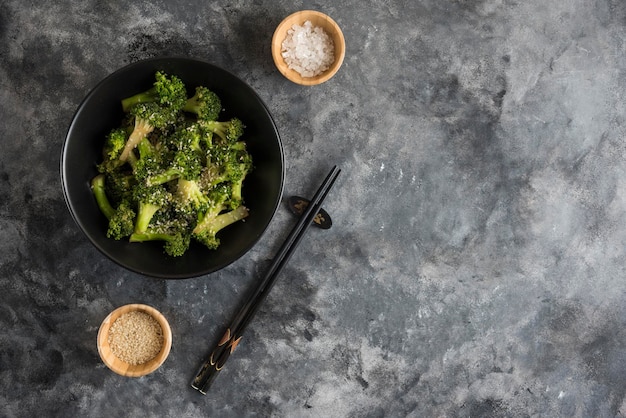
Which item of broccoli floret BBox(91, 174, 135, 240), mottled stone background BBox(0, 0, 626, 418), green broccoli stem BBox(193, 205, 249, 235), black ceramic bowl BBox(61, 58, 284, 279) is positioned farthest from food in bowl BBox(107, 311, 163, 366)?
green broccoli stem BBox(193, 205, 249, 235)

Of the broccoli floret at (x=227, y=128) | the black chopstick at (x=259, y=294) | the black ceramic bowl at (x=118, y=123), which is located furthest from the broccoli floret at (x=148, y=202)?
the black chopstick at (x=259, y=294)

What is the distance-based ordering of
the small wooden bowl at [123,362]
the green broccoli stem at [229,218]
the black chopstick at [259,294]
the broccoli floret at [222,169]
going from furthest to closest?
the black chopstick at [259,294], the small wooden bowl at [123,362], the green broccoli stem at [229,218], the broccoli floret at [222,169]

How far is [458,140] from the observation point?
3.57 metres

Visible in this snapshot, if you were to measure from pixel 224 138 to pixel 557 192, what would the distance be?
2.01 m

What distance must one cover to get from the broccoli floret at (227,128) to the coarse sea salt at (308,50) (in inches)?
18.9

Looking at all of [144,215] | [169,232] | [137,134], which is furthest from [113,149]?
[169,232]

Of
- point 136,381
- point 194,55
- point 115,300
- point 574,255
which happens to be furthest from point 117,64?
point 574,255

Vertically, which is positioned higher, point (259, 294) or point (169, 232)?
point (169, 232)

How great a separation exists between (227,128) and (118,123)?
57cm

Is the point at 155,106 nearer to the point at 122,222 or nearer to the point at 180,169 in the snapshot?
the point at 180,169

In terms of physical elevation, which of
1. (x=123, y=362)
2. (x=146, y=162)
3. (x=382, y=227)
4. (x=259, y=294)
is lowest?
(x=123, y=362)

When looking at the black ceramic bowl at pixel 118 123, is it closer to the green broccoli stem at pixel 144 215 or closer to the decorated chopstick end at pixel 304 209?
the green broccoli stem at pixel 144 215

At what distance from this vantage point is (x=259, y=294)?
11.3 ft

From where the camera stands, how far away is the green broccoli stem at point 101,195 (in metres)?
3.09
